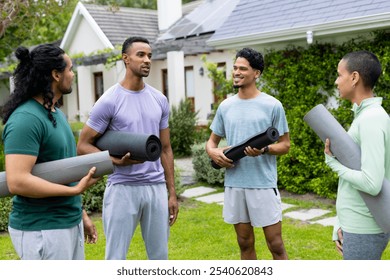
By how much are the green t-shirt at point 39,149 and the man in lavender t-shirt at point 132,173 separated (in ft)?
2.37

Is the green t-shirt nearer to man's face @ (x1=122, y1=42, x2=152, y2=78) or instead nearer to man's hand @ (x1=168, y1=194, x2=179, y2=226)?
man's face @ (x1=122, y1=42, x2=152, y2=78)

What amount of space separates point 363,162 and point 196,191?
6570mm

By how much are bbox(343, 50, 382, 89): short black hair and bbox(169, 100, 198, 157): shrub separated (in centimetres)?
1109

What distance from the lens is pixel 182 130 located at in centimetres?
1388

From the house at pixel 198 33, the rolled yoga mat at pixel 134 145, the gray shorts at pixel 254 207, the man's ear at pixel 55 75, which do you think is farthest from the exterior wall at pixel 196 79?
the man's ear at pixel 55 75

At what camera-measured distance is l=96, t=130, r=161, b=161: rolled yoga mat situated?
313 centimetres

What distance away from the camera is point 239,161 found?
4004 mm

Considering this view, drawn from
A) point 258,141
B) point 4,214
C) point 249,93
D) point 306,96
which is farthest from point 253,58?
point 306,96

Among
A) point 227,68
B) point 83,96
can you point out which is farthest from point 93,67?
point 227,68

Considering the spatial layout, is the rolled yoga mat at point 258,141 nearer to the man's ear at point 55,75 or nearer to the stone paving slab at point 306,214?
the man's ear at point 55,75

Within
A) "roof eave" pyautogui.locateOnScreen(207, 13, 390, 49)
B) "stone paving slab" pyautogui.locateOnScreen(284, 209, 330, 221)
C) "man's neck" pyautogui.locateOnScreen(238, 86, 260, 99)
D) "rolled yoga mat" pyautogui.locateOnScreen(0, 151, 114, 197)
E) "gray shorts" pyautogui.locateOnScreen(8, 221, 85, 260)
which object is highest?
"roof eave" pyautogui.locateOnScreen(207, 13, 390, 49)

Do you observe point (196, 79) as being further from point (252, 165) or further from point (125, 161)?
point (125, 161)

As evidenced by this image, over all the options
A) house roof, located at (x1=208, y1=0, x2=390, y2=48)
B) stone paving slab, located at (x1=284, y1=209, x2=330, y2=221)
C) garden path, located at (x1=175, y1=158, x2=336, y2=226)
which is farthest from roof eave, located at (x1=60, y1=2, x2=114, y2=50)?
stone paving slab, located at (x1=284, y1=209, x2=330, y2=221)

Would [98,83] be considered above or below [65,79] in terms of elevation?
below
